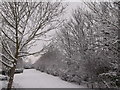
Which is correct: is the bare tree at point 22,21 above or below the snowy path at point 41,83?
above

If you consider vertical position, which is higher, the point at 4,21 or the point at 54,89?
the point at 4,21

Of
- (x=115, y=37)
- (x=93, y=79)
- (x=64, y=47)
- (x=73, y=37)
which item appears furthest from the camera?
(x=64, y=47)

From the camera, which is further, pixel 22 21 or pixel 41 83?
pixel 41 83

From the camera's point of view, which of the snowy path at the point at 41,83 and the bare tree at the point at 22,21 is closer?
the bare tree at the point at 22,21

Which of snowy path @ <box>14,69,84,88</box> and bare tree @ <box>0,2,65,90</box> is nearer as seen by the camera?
bare tree @ <box>0,2,65,90</box>

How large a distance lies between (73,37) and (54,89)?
1191 cm

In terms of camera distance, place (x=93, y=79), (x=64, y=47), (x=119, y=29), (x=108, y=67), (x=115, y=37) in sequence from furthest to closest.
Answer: (x=64, y=47) < (x=93, y=79) < (x=108, y=67) < (x=115, y=37) < (x=119, y=29)

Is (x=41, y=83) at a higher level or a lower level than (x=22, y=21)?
lower

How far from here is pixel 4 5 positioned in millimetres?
9070

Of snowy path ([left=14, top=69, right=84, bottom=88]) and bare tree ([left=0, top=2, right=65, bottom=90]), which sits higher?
bare tree ([left=0, top=2, right=65, bottom=90])

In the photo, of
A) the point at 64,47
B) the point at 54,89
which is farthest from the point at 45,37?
the point at 64,47

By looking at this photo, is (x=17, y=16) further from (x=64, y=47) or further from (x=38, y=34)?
(x=64, y=47)

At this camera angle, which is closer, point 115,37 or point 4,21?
point 4,21

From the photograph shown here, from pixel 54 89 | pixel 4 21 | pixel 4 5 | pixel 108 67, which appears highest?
pixel 4 5
